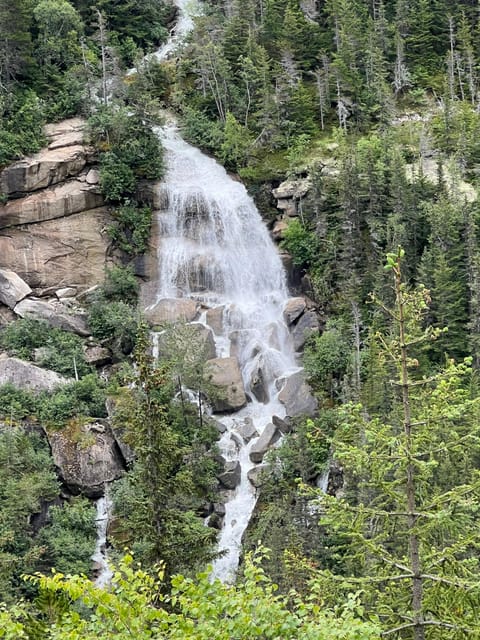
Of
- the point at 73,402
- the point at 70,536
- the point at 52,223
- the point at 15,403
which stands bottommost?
the point at 70,536

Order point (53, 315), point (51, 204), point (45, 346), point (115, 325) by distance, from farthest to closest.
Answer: point (51, 204) → point (53, 315) → point (115, 325) → point (45, 346)

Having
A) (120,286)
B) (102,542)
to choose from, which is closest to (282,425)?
(102,542)

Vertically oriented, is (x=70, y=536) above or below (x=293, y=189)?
below

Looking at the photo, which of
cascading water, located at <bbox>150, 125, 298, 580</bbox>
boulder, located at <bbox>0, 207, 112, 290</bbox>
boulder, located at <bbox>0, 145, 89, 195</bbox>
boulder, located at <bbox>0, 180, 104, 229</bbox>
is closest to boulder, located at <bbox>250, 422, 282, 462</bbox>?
cascading water, located at <bbox>150, 125, 298, 580</bbox>

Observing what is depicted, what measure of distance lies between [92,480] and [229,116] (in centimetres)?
3464

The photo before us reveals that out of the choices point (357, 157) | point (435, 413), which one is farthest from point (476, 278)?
point (435, 413)

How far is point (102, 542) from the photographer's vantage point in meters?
34.8

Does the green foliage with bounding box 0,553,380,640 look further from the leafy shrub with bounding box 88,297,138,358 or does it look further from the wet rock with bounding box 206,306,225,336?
the wet rock with bounding box 206,306,225,336

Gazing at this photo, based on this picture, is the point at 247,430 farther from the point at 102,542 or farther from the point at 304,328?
the point at 102,542

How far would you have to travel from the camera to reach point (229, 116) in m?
58.4

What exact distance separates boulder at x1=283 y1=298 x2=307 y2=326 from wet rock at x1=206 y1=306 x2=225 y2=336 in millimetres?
4619

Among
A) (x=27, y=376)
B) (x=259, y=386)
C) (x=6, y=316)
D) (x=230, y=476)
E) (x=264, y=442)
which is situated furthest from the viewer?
(x=6, y=316)

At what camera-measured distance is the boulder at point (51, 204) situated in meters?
50.7

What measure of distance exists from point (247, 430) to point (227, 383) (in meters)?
3.58
